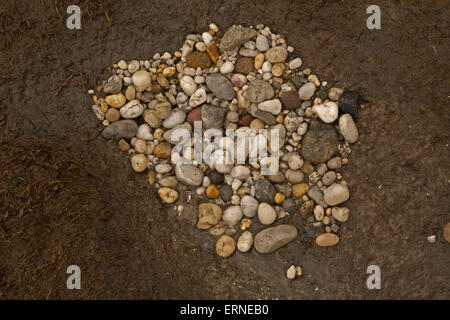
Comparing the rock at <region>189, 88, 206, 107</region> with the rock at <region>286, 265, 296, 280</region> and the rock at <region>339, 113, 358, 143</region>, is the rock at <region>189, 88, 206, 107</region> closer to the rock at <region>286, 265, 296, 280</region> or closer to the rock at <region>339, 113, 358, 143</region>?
the rock at <region>339, 113, 358, 143</region>

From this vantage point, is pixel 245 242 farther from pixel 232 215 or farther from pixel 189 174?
pixel 189 174

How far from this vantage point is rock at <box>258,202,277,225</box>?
2041 mm

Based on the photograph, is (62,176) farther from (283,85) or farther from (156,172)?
(283,85)

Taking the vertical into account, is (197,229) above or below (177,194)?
below

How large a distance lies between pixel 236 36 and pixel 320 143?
74 cm

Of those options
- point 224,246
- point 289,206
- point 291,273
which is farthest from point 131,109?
point 291,273

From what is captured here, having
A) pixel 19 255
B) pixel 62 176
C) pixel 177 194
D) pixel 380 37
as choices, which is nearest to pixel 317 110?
pixel 380 37

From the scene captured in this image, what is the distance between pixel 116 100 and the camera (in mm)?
2029

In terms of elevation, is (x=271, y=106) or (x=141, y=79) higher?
(x=141, y=79)

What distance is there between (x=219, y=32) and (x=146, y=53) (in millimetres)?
423

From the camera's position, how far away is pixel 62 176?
6.31 feet

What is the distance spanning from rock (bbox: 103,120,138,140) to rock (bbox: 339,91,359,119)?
44.8 inches

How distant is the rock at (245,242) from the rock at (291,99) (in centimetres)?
74

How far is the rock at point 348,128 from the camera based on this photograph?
2.00 metres
